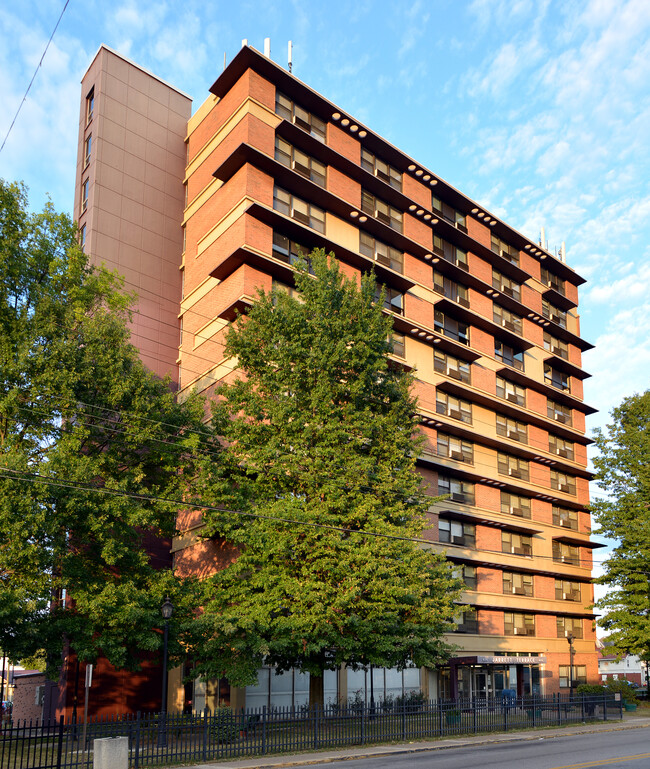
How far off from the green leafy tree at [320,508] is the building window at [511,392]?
87.2ft

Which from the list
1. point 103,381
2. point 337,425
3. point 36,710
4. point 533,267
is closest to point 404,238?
point 533,267

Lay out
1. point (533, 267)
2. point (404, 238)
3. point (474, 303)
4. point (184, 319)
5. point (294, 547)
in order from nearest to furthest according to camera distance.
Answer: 1. point (294, 547)
2. point (184, 319)
3. point (404, 238)
4. point (474, 303)
5. point (533, 267)

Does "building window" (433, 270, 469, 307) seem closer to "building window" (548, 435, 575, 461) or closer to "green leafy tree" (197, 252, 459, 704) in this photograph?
"building window" (548, 435, 575, 461)

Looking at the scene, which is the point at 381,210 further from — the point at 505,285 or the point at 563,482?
the point at 563,482

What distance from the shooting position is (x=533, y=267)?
64812 millimetres

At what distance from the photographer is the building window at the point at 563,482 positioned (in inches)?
2472

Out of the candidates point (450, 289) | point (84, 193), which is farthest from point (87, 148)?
point (450, 289)

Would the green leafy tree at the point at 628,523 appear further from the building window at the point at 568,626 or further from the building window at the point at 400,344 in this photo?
the building window at the point at 400,344

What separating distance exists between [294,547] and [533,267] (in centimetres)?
4408

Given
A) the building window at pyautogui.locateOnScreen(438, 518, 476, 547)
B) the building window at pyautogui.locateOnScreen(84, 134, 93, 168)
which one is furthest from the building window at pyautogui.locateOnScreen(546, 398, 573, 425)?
the building window at pyautogui.locateOnScreen(84, 134, 93, 168)

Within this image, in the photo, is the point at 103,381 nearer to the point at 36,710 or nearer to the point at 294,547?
the point at 294,547

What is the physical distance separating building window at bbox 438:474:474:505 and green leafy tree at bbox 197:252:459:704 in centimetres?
1752

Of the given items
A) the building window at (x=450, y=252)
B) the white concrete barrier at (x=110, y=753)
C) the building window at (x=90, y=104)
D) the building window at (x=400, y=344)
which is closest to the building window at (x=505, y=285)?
the building window at (x=450, y=252)

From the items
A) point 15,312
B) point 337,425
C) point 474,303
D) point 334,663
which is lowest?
point 334,663
